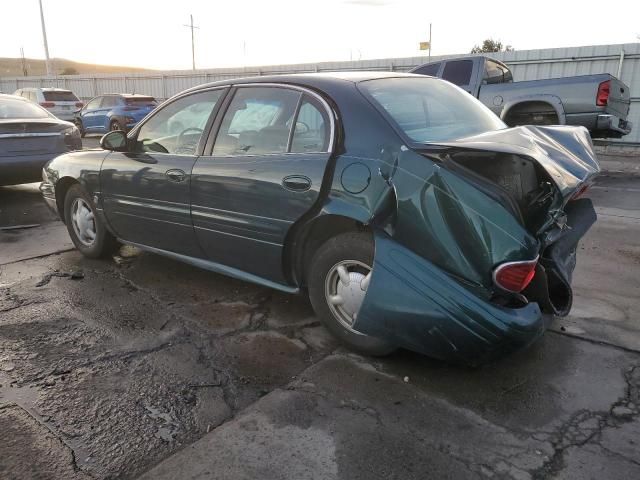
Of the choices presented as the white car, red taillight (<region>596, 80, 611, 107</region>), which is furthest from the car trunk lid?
the white car

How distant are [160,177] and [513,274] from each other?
104 inches

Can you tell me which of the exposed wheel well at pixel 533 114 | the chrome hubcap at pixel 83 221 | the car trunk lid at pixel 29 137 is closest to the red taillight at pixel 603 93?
the exposed wheel well at pixel 533 114

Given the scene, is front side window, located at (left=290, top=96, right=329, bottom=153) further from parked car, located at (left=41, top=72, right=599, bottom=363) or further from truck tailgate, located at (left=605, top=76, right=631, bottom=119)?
truck tailgate, located at (left=605, top=76, right=631, bottom=119)

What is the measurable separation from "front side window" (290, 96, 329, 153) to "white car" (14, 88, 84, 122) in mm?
17957

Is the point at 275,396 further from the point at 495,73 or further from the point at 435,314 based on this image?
the point at 495,73

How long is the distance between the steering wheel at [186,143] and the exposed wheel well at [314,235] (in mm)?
1192

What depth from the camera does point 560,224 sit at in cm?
290

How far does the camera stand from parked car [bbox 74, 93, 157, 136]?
16.6 meters

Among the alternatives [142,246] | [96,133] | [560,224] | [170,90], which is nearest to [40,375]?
[142,246]

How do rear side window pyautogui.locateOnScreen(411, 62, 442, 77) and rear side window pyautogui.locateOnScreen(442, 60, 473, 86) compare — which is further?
rear side window pyautogui.locateOnScreen(411, 62, 442, 77)

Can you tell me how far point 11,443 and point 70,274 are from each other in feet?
8.14

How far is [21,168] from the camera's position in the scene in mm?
A: 7391

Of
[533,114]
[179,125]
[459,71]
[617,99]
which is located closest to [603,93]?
[617,99]

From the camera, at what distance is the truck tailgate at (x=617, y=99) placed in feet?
29.1
